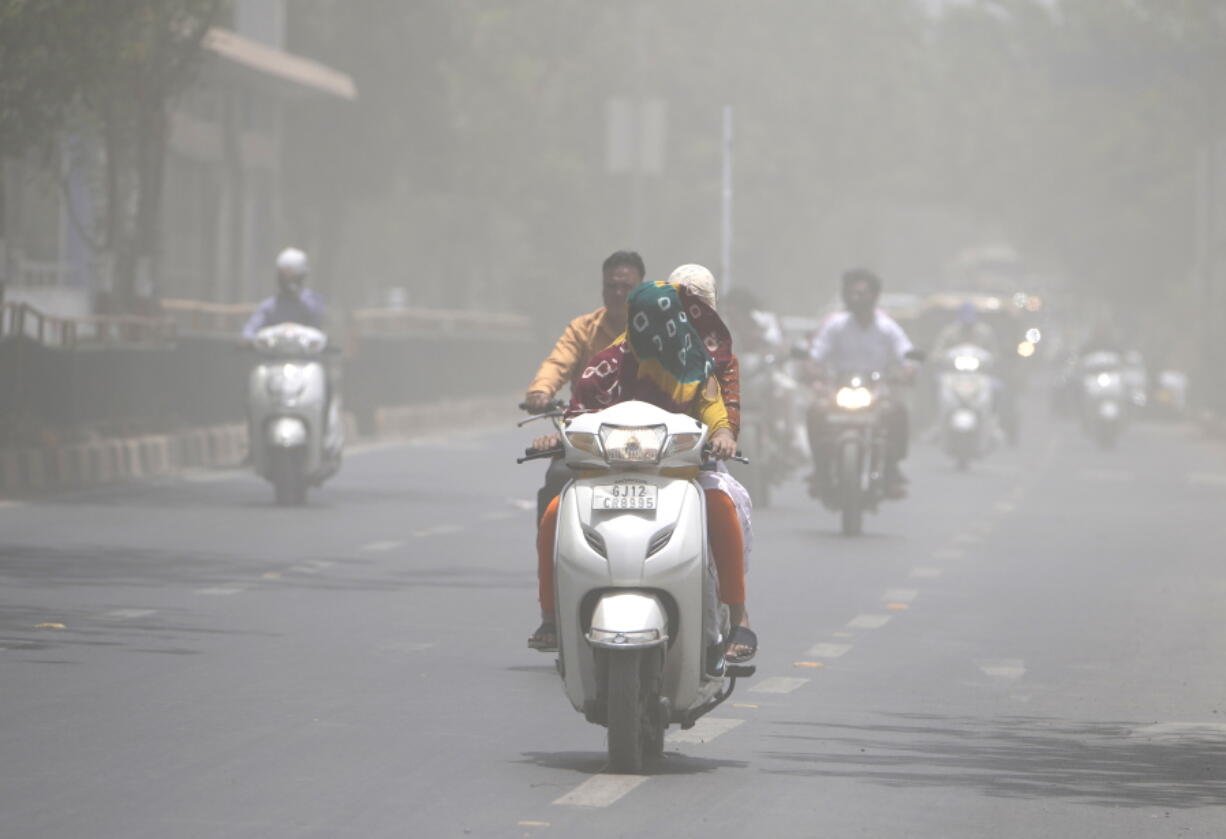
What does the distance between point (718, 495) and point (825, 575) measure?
7.46 metres

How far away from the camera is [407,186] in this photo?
53719 mm

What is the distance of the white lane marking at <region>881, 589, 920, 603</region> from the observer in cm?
1485

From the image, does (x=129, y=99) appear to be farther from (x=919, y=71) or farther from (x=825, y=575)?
(x=919, y=71)

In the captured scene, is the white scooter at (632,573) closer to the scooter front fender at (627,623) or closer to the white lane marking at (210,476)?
the scooter front fender at (627,623)

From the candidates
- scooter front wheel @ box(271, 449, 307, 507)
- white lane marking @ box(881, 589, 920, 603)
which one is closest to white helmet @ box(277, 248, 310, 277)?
scooter front wheel @ box(271, 449, 307, 507)

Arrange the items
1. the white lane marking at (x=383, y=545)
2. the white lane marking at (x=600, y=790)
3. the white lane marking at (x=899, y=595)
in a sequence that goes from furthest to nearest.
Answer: the white lane marking at (x=383, y=545) < the white lane marking at (x=899, y=595) < the white lane marking at (x=600, y=790)

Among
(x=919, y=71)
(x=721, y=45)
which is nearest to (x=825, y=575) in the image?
(x=721, y=45)

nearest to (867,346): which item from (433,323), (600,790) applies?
(600,790)

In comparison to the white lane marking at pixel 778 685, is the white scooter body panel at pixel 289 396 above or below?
above

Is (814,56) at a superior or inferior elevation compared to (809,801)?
superior

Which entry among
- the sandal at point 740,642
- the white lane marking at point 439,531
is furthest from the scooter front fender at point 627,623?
the white lane marking at point 439,531

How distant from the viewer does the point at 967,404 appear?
3103 centimetres

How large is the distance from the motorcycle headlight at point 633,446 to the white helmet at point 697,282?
0.81m

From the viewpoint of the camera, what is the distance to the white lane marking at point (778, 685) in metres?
10.9
